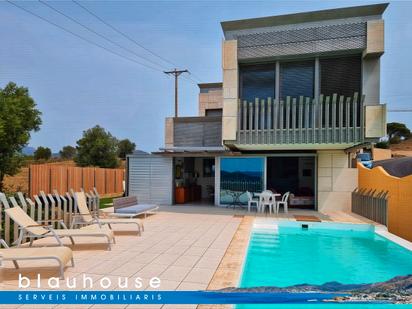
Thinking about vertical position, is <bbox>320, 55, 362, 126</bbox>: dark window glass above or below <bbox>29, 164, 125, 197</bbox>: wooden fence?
above

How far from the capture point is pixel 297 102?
1343 cm

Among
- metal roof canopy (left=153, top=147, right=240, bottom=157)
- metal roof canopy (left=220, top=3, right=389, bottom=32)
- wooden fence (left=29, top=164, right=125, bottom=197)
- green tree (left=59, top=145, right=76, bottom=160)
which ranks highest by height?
metal roof canopy (left=220, top=3, right=389, bottom=32)

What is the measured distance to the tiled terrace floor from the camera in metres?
5.20

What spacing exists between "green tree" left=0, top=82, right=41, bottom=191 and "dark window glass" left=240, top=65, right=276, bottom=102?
11.7 metres

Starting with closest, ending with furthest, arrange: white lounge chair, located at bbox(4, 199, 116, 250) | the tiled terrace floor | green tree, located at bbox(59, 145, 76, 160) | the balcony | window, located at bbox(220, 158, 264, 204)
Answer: the tiled terrace floor, white lounge chair, located at bbox(4, 199, 116, 250), window, located at bbox(220, 158, 264, 204), the balcony, green tree, located at bbox(59, 145, 76, 160)

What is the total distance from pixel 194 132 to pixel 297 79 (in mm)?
6137

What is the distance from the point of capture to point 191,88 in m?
30.4

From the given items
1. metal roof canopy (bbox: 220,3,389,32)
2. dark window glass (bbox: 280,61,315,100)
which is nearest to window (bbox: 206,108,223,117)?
dark window glass (bbox: 280,61,315,100)

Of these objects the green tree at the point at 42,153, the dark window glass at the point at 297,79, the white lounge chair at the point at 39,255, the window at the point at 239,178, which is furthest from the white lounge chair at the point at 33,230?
the green tree at the point at 42,153

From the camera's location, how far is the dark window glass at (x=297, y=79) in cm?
1349

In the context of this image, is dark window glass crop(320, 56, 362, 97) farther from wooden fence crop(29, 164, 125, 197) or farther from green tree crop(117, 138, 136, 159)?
green tree crop(117, 138, 136, 159)

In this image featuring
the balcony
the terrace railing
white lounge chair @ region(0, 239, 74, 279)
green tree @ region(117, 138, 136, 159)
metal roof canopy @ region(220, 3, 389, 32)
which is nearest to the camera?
white lounge chair @ region(0, 239, 74, 279)

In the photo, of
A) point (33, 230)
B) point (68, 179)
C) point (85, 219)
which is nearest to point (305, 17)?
point (85, 219)

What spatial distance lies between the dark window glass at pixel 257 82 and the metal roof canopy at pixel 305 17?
1963mm
